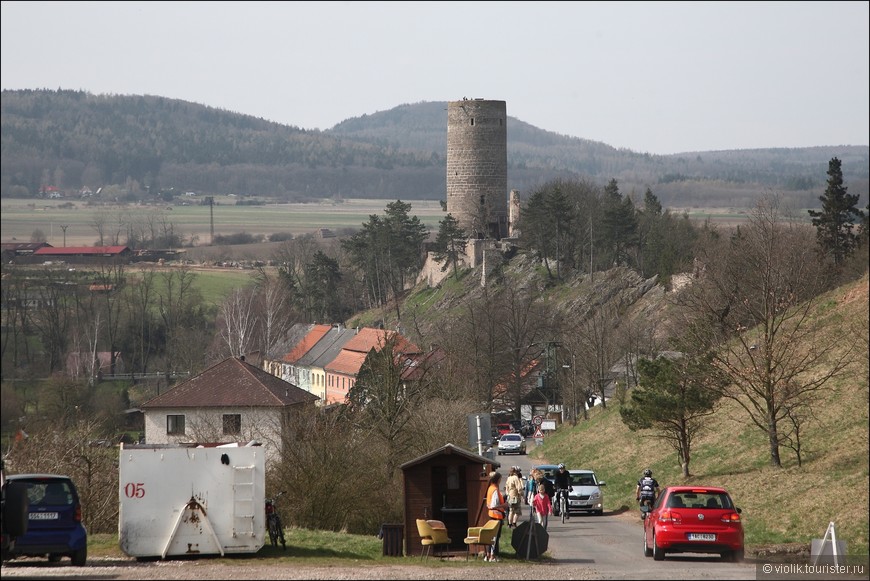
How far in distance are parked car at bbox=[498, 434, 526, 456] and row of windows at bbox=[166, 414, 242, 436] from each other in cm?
1409

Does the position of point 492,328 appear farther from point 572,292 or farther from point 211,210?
point 211,210

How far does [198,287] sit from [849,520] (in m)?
92.2

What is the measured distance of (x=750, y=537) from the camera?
27422 mm

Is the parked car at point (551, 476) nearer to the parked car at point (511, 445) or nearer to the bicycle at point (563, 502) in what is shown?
the bicycle at point (563, 502)

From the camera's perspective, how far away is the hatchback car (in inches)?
778

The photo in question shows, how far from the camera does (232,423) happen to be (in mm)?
51000

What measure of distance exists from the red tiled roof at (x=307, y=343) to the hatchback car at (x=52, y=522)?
270 feet

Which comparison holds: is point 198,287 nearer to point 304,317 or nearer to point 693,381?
point 304,317

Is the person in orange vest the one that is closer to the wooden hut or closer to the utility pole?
the wooden hut

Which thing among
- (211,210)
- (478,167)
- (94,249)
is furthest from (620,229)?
(211,210)

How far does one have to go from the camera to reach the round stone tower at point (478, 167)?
4402 inches

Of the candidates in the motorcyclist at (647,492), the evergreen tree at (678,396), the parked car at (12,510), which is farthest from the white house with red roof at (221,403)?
the parked car at (12,510)

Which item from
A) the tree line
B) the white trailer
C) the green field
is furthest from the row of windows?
the white trailer

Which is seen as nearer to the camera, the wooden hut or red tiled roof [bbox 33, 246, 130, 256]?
the wooden hut
